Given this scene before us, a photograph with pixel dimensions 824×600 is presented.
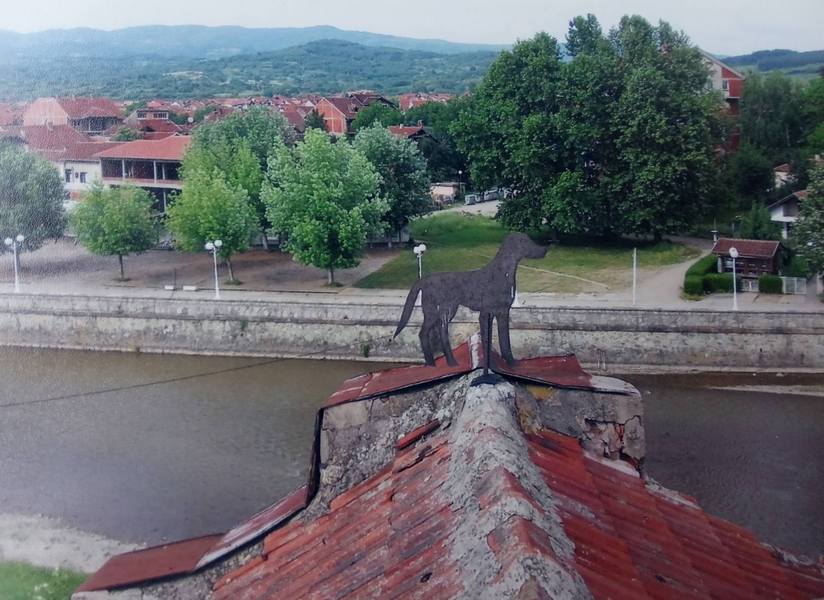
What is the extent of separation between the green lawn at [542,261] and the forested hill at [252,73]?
10.1 m

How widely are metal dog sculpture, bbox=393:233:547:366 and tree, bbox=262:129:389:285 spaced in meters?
8.19

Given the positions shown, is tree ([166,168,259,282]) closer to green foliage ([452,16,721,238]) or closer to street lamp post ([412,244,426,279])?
street lamp post ([412,244,426,279])

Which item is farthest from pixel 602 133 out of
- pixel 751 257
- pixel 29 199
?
pixel 29 199

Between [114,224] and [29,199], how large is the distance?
5.57ft

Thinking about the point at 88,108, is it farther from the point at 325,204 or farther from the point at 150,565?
the point at 150,565

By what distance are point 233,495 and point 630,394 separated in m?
4.11

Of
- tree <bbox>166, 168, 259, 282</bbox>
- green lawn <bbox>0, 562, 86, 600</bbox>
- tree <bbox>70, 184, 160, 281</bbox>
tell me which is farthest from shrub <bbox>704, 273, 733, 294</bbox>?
green lawn <bbox>0, 562, 86, 600</bbox>

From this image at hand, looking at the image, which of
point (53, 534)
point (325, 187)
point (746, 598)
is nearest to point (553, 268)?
point (325, 187)

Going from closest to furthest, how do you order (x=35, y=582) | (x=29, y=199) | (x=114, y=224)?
1. (x=35, y=582)
2. (x=114, y=224)
3. (x=29, y=199)

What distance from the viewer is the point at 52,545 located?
6625mm

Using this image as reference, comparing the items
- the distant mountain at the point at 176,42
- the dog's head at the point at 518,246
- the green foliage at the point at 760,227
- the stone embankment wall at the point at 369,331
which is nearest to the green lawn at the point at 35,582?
the dog's head at the point at 518,246

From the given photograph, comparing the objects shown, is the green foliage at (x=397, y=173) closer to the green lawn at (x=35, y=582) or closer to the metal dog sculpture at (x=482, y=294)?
the green lawn at (x=35, y=582)

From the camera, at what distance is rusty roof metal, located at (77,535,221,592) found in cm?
396

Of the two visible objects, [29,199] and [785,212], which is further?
[29,199]
